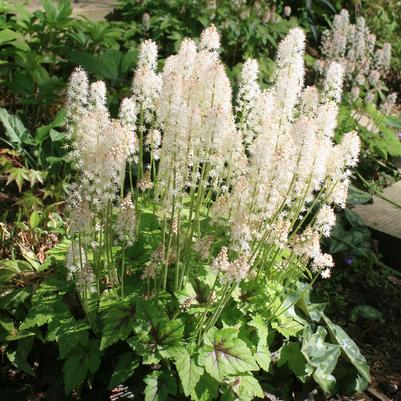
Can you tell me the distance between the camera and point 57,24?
5.22 meters

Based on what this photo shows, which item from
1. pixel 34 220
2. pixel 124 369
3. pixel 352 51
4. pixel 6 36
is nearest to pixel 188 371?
pixel 124 369

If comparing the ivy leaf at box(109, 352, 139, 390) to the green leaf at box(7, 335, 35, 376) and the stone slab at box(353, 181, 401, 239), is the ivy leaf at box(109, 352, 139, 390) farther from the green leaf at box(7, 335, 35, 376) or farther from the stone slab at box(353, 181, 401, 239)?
the stone slab at box(353, 181, 401, 239)

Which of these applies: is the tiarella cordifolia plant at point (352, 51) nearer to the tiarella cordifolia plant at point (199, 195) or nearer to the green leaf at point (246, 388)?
the tiarella cordifolia plant at point (199, 195)

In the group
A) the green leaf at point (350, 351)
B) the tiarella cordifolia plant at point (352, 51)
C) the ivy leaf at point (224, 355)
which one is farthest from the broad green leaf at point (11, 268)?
the tiarella cordifolia plant at point (352, 51)

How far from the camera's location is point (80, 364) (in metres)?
2.55

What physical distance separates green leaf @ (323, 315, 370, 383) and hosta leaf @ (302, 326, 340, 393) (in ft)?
0.49

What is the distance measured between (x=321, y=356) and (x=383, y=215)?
218 cm

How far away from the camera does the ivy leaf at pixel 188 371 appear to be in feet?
7.84

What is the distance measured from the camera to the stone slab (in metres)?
4.62

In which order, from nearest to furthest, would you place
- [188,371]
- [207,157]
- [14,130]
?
1. [207,157]
2. [188,371]
3. [14,130]

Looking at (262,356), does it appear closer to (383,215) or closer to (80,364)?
(80,364)

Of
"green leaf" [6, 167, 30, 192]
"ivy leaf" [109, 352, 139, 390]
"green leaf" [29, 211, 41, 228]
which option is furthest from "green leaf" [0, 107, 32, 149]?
"ivy leaf" [109, 352, 139, 390]

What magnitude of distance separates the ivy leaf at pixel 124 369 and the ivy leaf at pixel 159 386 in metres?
0.08

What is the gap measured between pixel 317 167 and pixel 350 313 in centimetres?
194
